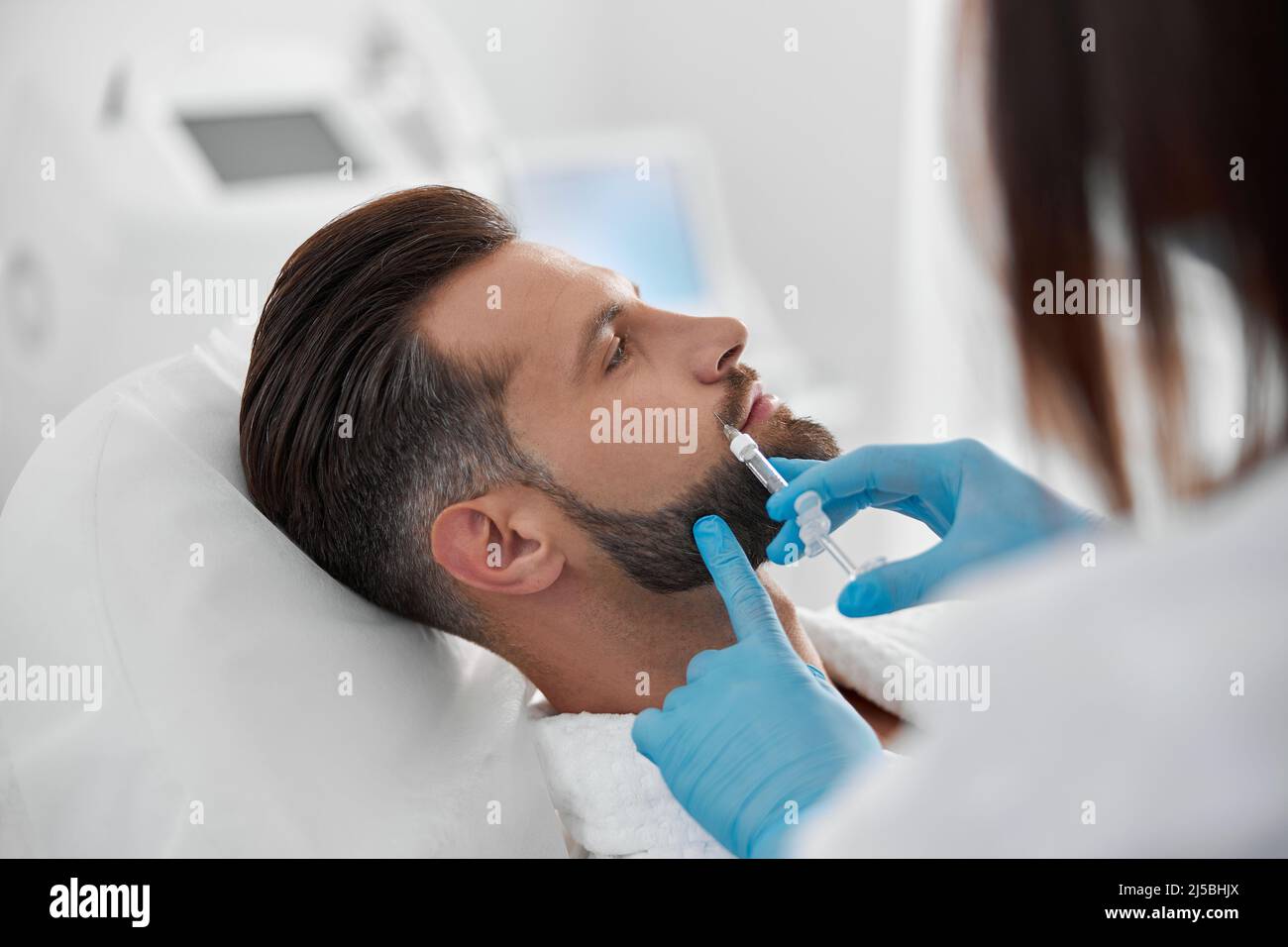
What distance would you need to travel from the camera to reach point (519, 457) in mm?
1134

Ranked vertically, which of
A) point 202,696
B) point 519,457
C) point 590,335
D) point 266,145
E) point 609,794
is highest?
point 266,145

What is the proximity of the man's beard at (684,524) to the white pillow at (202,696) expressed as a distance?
198mm

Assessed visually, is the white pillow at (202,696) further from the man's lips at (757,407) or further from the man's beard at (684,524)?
the man's lips at (757,407)

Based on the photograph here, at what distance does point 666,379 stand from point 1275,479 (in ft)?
2.05

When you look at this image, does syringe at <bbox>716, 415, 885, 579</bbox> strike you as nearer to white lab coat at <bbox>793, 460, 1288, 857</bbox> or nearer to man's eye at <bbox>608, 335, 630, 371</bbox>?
man's eye at <bbox>608, 335, 630, 371</bbox>

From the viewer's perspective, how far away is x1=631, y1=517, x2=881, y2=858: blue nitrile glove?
35.8 inches

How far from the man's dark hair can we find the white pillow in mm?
44

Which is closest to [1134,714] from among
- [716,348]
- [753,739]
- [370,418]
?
[753,739]

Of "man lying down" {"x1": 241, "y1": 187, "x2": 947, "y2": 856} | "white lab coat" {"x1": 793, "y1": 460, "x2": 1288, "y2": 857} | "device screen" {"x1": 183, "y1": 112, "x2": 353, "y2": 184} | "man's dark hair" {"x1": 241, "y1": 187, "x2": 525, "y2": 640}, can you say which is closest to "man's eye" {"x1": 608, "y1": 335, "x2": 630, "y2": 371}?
"man lying down" {"x1": 241, "y1": 187, "x2": 947, "y2": 856}

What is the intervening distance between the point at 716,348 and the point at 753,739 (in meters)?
0.42

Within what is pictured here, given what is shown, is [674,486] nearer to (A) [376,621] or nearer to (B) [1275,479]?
(A) [376,621]

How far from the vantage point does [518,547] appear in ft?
3.77

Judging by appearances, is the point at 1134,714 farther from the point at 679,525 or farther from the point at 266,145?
the point at 266,145

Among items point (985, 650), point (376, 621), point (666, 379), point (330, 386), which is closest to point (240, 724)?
point (376, 621)
